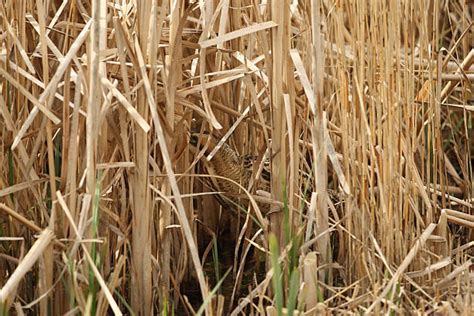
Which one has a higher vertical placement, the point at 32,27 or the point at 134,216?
the point at 32,27

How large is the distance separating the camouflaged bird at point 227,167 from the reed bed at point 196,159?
0.04 metres

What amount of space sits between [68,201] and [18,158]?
0.43 feet

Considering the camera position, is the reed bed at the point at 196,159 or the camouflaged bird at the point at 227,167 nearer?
the reed bed at the point at 196,159

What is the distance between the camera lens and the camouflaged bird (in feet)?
6.53

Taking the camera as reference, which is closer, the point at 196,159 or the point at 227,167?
the point at 196,159

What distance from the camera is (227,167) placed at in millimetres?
2002

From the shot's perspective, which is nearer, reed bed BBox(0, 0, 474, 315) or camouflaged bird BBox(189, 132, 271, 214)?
reed bed BBox(0, 0, 474, 315)

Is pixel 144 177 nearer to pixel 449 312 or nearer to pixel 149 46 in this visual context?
pixel 149 46

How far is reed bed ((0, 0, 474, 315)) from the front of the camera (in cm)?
170

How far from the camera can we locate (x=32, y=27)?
1931 millimetres

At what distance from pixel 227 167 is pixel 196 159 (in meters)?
0.13

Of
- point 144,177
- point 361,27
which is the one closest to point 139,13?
point 144,177

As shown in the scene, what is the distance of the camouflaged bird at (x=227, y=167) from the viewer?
199 cm

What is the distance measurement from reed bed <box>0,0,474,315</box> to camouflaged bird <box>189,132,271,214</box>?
0.13 feet
